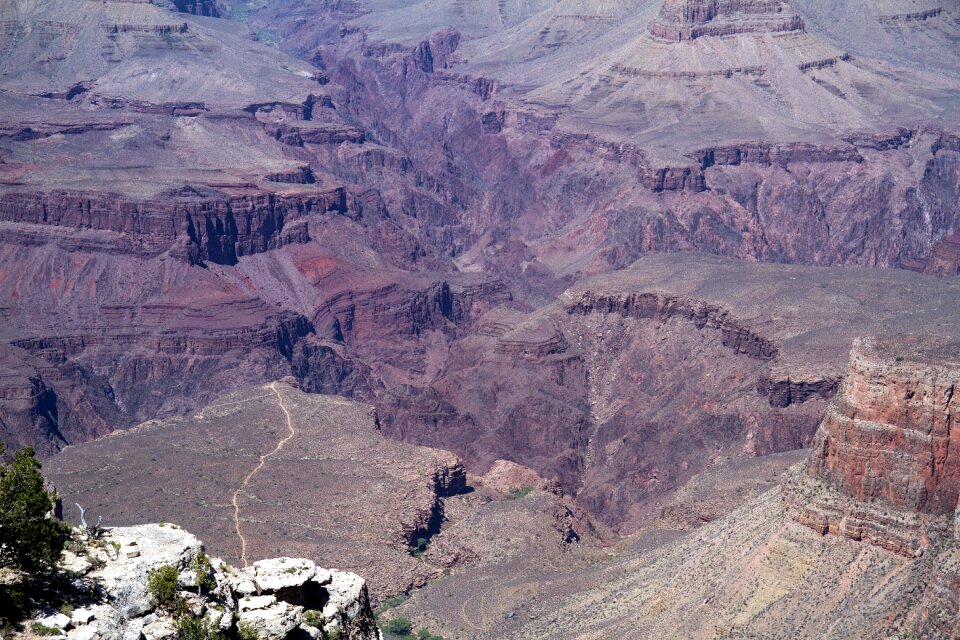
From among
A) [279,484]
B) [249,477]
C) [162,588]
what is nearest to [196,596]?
[162,588]

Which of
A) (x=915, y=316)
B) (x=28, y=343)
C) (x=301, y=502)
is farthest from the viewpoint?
(x=28, y=343)

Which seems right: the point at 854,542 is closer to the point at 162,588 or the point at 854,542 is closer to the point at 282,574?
the point at 282,574

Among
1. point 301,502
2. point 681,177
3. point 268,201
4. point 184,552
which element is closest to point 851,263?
point 681,177

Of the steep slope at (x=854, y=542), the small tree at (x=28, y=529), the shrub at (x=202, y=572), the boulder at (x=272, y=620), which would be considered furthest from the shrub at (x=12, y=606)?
the steep slope at (x=854, y=542)

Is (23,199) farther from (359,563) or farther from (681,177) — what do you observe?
(359,563)

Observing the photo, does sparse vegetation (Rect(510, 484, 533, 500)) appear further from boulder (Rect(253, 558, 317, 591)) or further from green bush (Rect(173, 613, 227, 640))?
green bush (Rect(173, 613, 227, 640))

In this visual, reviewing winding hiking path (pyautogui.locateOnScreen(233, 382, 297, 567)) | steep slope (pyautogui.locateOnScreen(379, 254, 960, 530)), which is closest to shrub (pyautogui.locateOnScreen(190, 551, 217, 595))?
winding hiking path (pyautogui.locateOnScreen(233, 382, 297, 567))

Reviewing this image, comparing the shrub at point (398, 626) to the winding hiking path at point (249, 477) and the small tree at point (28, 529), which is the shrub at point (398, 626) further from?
the small tree at point (28, 529)
